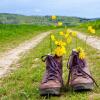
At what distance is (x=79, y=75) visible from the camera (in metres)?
5.96

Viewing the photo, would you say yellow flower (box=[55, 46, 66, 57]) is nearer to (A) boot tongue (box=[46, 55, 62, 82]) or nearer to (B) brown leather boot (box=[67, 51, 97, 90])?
(A) boot tongue (box=[46, 55, 62, 82])

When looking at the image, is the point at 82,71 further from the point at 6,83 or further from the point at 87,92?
the point at 6,83

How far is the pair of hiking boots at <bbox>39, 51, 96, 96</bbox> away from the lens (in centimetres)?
566

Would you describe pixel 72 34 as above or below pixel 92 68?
above

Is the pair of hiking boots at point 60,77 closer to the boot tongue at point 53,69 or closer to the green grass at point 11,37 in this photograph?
the boot tongue at point 53,69

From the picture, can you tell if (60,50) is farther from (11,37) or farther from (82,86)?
(11,37)

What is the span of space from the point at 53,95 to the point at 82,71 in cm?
65

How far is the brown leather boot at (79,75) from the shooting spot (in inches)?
226

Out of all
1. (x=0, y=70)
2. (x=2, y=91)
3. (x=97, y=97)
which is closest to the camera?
(x=97, y=97)

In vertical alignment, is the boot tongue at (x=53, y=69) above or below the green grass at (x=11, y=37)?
above

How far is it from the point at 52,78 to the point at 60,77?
0.15 metres

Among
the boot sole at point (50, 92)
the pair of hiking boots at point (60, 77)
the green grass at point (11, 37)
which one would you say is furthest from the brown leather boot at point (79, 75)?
the green grass at point (11, 37)

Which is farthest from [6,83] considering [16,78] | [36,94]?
[36,94]

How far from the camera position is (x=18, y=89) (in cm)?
630
